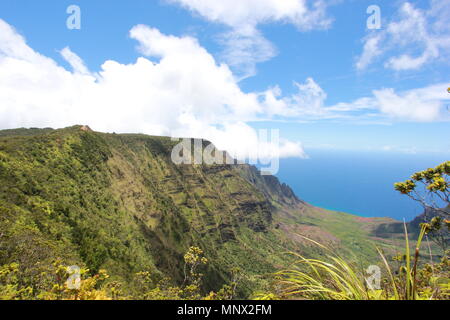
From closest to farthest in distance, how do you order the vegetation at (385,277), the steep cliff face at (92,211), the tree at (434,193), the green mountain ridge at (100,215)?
the vegetation at (385,277) < the tree at (434,193) < the green mountain ridge at (100,215) < the steep cliff face at (92,211)

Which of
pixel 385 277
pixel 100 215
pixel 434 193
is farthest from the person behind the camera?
pixel 100 215

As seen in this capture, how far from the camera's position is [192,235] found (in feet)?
227

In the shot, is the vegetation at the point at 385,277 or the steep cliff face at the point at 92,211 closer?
the vegetation at the point at 385,277

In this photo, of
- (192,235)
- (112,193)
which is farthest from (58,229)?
(192,235)

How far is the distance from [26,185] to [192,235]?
49.2 metres

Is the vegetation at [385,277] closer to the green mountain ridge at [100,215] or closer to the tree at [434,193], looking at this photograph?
the tree at [434,193]

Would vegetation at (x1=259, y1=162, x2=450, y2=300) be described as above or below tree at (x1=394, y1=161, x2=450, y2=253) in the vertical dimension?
below

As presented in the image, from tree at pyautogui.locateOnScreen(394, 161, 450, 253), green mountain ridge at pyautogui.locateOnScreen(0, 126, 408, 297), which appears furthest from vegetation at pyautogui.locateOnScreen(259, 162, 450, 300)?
green mountain ridge at pyautogui.locateOnScreen(0, 126, 408, 297)

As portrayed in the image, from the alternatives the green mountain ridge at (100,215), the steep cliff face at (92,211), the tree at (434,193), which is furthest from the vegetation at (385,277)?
the steep cliff face at (92,211)

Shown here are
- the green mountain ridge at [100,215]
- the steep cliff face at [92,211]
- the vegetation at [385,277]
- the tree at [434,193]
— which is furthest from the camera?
the steep cliff face at [92,211]

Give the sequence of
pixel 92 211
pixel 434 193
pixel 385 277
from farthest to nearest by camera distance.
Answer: pixel 92 211
pixel 434 193
pixel 385 277

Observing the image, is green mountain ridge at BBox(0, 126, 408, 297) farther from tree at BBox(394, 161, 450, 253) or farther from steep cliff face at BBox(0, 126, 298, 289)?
tree at BBox(394, 161, 450, 253)

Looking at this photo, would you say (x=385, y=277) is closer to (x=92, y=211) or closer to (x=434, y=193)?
(x=434, y=193)

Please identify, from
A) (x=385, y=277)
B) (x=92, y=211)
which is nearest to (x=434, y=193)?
(x=385, y=277)
